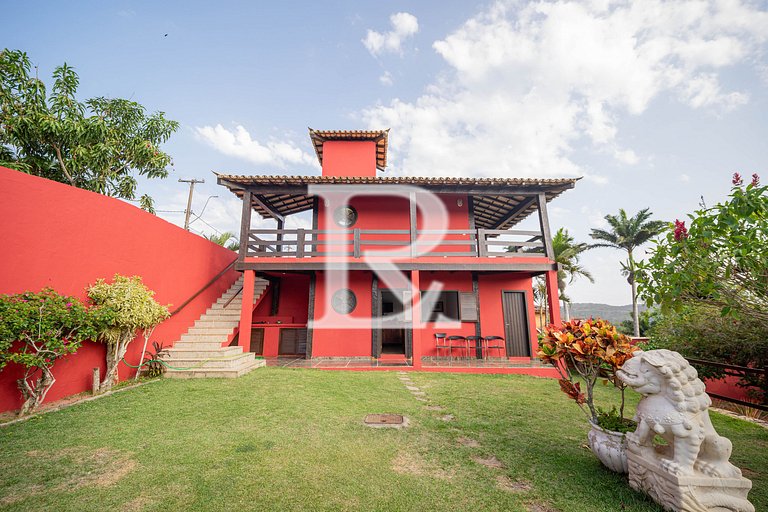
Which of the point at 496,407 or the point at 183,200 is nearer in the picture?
the point at 496,407

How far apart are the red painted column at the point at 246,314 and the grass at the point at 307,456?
2.47 m

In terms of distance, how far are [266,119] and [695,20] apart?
1715 cm

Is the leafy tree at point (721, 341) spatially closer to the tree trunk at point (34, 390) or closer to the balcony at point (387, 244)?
the balcony at point (387, 244)

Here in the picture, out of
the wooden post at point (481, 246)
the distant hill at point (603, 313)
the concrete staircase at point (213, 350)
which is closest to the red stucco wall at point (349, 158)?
the wooden post at point (481, 246)

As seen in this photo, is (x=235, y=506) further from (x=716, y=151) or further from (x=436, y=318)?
(x=716, y=151)

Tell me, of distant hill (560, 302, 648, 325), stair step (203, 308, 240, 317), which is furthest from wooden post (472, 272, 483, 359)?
stair step (203, 308, 240, 317)

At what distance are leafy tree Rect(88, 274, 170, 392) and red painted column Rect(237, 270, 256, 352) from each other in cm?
241

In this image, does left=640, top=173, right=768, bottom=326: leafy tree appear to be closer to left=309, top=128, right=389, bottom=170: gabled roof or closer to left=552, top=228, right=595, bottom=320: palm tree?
left=309, top=128, right=389, bottom=170: gabled roof

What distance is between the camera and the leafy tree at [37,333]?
11.5 ft

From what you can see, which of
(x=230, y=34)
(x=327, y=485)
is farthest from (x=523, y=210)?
(x=230, y=34)

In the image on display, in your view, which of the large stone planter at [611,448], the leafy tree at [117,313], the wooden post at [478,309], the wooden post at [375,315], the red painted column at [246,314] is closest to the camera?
the large stone planter at [611,448]

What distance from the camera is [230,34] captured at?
36.3 feet

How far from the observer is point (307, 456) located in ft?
9.46

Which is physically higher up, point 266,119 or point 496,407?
point 266,119
